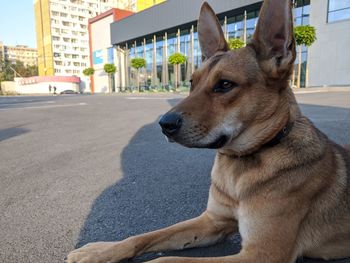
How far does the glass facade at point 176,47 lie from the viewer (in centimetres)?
3528

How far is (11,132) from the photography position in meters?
7.93

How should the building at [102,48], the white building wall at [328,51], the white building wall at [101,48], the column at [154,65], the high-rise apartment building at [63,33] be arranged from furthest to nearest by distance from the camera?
the high-rise apartment building at [63,33] < the white building wall at [101,48] < the building at [102,48] < the column at [154,65] < the white building wall at [328,51]

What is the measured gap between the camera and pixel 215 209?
7.26ft

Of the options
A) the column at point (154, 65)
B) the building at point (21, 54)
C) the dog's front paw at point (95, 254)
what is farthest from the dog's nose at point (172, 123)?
the building at point (21, 54)

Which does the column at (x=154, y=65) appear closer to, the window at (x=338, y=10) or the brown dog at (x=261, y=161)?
the window at (x=338, y=10)

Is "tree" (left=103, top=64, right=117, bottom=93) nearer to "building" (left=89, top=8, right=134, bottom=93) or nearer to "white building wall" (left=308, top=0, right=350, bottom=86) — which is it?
"building" (left=89, top=8, right=134, bottom=93)

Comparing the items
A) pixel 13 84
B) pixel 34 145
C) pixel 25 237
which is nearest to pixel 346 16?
pixel 34 145

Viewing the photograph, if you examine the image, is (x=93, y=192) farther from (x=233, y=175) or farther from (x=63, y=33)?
(x=63, y=33)

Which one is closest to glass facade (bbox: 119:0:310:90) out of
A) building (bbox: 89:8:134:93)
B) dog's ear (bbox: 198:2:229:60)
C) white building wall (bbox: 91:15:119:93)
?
building (bbox: 89:8:134:93)

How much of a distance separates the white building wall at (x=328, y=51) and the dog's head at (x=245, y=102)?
103ft

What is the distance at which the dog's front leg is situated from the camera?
6.38 feet

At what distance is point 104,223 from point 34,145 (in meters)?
4.36

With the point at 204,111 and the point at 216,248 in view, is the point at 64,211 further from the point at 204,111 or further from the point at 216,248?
the point at 204,111

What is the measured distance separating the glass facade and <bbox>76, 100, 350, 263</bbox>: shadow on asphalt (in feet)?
103
